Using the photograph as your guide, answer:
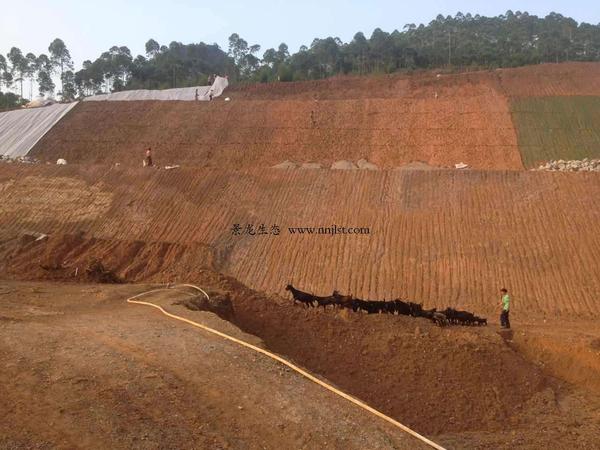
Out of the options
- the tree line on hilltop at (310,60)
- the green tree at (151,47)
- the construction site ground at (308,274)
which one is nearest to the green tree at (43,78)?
the tree line on hilltop at (310,60)

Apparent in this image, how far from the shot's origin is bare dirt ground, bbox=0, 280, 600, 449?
19.6 ft

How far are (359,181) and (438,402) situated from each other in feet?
42.4

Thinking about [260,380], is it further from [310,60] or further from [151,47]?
[151,47]

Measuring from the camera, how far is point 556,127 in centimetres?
3359

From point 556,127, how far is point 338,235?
2104cm

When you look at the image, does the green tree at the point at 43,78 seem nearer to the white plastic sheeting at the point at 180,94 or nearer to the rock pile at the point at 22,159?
the white plastic sheeting at the point at 180,94

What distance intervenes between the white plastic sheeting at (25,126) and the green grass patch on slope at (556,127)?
3041 centimetres

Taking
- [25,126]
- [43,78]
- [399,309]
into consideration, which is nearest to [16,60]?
[43,78]

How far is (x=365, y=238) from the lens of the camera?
18562 mm

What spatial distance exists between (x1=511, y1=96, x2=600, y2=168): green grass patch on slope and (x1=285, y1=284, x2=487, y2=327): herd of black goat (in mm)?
18609

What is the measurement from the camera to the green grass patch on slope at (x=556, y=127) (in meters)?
30.5

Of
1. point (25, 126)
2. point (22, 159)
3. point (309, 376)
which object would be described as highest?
point (25, 126)

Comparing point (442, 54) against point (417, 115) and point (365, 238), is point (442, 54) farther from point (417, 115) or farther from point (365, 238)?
point (365, 238)

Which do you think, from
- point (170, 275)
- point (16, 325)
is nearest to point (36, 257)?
point (170, 275)
